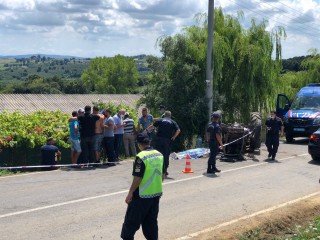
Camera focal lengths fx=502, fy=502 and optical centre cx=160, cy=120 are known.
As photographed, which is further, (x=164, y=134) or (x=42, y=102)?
(x=42, y=102)

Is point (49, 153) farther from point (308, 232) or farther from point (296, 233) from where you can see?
point (308, 232)

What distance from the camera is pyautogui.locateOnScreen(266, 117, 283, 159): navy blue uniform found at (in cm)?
1667

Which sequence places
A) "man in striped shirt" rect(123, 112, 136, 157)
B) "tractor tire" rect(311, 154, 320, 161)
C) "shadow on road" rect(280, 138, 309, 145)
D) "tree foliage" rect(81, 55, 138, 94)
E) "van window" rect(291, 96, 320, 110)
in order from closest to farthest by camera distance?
"tractor tire" rect(311, 154, 320, 161) → "man in striped shirt" rect(123, 112, 136, 157) → "shadow on road" rect(280, 138, 309, 145) → "van window" rect(291, 96, 320, 110) → "tree foliage" rect(81, 55, 138, 94)

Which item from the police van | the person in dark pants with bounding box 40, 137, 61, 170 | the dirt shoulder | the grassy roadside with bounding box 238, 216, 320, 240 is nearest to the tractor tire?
the police van

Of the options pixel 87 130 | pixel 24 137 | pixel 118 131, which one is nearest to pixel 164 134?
pixel 87 130

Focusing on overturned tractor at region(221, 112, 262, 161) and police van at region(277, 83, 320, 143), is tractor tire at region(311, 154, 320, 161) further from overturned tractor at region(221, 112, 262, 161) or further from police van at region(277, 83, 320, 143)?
police van at region(277, 83, 320, 143)

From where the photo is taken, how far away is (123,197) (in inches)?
426

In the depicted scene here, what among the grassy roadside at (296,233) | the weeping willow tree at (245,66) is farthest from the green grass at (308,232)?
the weeping willow tree at (245,66)

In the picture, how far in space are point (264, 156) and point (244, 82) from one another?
578 centimetres

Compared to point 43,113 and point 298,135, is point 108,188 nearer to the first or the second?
point 43,113

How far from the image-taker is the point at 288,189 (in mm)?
12344

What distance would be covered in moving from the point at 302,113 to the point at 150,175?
1709 centimetres

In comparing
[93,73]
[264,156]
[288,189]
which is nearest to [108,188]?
[288,189]

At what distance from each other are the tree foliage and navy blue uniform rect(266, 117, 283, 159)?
9678 cm
